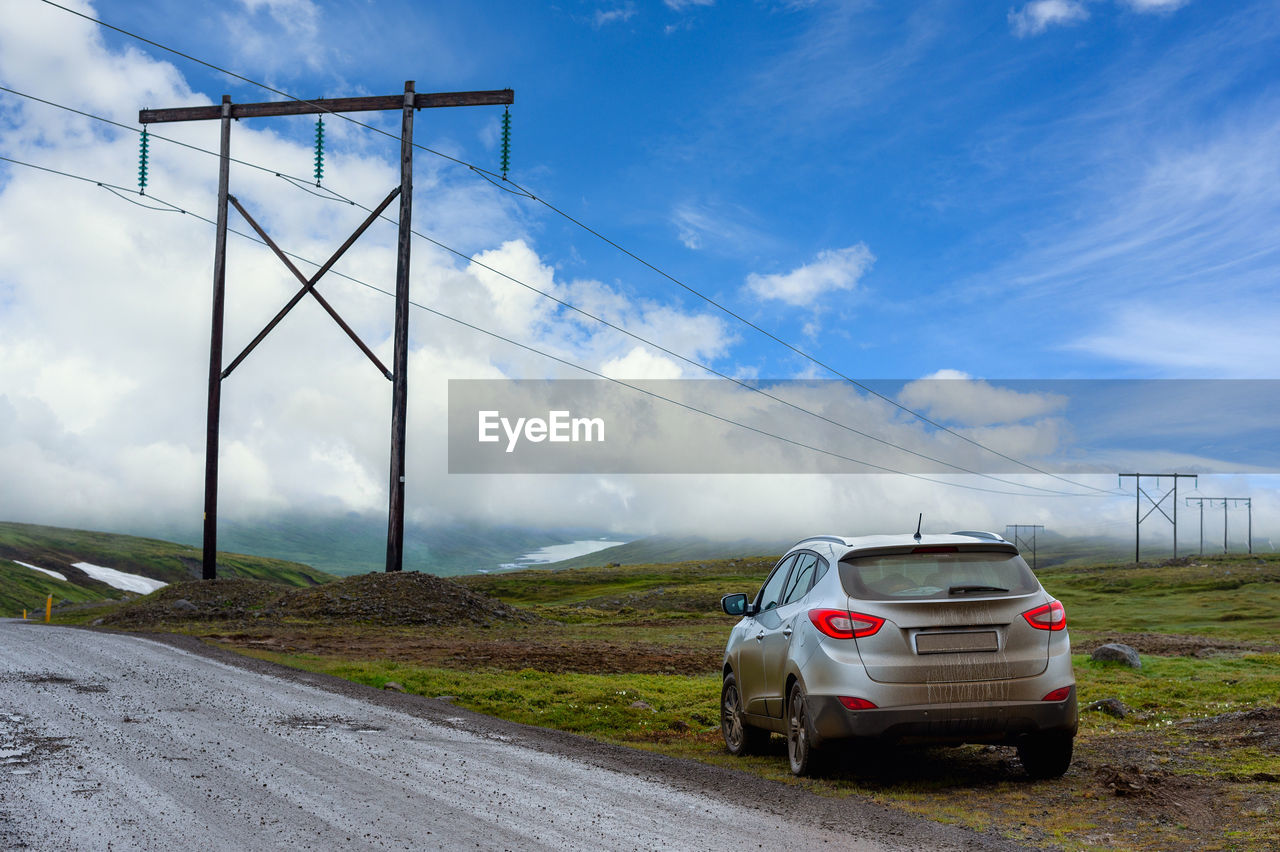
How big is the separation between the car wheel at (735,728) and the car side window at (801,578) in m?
1.54

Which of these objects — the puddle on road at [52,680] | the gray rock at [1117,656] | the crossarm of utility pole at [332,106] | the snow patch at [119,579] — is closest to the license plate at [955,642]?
the puddle on road at [52,680]

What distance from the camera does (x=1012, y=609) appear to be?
26.6 ft

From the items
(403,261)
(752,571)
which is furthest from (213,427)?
(752,571)

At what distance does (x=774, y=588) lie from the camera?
10359 millimetres

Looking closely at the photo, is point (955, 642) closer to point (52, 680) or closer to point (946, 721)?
point (946, 721)

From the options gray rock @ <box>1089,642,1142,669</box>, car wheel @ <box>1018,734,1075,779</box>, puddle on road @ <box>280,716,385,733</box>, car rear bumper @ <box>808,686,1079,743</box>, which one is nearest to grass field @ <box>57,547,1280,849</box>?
car wheel @ <box>1018,734,1075,779</box>

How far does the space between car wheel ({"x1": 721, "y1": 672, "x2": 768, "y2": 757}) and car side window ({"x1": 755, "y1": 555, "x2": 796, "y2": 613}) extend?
0.95 meters

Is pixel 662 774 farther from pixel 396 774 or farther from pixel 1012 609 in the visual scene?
pixel 1012 609

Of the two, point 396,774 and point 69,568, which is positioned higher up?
point 396,774

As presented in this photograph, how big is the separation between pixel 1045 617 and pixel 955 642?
2.81 feet

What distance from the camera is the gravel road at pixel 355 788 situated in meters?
6.21

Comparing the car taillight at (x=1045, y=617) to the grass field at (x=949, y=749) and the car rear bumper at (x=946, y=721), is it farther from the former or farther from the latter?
the grass field at (x=949, y=749)

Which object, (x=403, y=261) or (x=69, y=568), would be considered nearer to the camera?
(x=403, y=261)

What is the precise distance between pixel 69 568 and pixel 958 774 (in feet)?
630
